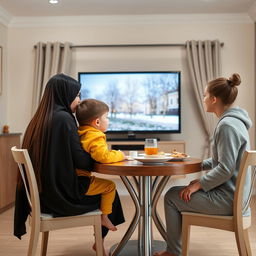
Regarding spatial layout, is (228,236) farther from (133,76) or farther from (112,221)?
(133,76)

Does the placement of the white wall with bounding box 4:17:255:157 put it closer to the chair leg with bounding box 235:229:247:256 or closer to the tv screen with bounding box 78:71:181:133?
the tv screen with bounding box 78:71:181:133


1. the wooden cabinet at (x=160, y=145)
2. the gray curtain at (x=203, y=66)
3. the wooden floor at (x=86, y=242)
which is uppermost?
the gray curtain at (x=203, y=66)

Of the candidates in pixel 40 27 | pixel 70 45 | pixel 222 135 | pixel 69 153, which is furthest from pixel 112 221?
pixel 40 27

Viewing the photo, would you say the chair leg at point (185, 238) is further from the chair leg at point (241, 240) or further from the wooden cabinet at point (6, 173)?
the wooden cabinet at point (6, 173)

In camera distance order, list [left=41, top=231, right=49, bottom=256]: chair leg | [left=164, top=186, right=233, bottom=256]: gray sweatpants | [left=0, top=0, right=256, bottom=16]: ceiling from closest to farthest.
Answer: [left=164, top=186, right=233, bottom=256]: gray sweatpants → [left=41, top=231, right=49, bottom=256]: chair leg → [left=0, top=0, right=256, bottom=16]: ceiling

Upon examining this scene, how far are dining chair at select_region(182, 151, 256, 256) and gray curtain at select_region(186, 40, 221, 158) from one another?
3147 millimetres

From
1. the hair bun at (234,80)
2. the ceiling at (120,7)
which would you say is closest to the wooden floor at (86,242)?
the hair bun at (234,80)

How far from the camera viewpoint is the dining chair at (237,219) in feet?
6.93

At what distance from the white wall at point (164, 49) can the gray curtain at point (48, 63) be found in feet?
0.58

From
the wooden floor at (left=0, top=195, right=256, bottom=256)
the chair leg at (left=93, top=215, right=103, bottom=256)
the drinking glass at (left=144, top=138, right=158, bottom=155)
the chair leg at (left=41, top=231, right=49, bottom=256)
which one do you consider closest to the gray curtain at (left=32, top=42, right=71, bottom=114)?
the wooden floor at (left=0, top=195, right=256, bottom=256)

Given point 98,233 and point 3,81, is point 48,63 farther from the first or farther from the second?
point 98,233

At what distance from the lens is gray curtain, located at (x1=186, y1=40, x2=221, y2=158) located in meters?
5.28

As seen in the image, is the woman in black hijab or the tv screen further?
the tv screen

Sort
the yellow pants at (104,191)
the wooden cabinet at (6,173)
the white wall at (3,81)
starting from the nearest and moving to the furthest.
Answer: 1. the yellow pants at (104,191)
2. the wooden cabinet at (6,173)
3. the white wall at (3,81)
